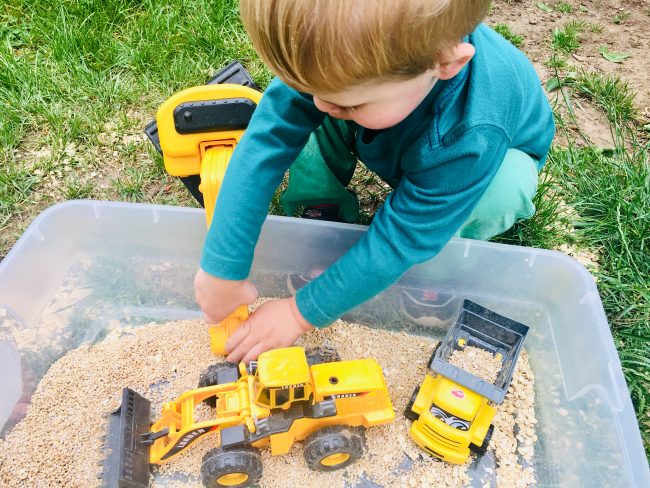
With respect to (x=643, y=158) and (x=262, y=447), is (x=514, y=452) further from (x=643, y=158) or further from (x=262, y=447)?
(x=643, y=158)

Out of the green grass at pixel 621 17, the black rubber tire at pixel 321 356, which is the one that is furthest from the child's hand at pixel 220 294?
the green grass at pixel 621 17

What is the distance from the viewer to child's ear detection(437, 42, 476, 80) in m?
0.65

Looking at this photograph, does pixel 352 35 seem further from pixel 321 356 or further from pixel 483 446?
pixel 483 446

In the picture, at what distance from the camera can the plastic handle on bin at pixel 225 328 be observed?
1.04 meters

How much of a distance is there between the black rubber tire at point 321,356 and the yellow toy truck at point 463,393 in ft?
0.52

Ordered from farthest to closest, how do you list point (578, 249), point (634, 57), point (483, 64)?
point (634, 57) < point (578, 249) < point (483, 64)

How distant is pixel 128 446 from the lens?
0.92 meters

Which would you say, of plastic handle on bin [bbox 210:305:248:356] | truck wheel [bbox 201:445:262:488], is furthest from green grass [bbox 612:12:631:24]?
truck wheel [bbox 201:445:262:488]

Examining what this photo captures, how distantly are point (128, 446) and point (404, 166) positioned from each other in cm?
61

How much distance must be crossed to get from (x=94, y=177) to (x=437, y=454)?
38.4 inches

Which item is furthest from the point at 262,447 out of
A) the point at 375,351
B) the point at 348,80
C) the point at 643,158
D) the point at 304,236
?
the point at 643,158

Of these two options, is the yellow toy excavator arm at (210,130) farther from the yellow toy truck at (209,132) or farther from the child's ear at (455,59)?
the child's ear at (455,59)

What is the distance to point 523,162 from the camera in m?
1.05

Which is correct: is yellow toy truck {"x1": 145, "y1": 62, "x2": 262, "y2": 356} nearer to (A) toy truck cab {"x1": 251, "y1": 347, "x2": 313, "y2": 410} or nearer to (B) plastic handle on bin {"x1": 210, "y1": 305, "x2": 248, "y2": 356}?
(B) plastic handle on bin {"x1": 210, "y1": 305, "x2": 248, "y2": 356}
